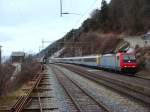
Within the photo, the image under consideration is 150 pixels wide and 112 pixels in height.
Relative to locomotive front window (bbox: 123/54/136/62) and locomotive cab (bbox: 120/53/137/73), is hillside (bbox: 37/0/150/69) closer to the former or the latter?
locomotive front window (bbox: 123/54/136/62)

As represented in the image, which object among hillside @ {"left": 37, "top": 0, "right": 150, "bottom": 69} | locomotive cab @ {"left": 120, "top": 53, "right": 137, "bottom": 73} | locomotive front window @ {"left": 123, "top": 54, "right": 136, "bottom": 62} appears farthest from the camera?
hillside @ {"left": 37, "top": 0, "right": 150, "bottom": 69}

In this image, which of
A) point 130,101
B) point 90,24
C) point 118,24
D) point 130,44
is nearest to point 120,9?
point 118,24

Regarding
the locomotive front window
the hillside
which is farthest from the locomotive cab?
the hillside

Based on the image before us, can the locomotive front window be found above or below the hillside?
below

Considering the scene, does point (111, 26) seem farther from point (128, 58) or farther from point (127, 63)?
point (127, 63)

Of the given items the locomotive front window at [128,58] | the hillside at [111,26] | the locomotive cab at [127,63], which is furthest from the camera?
the hillside at [111,26]

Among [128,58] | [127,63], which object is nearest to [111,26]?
[128,58]

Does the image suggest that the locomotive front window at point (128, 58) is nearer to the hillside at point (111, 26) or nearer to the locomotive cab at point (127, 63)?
the locomotive cab at point (127, 63)

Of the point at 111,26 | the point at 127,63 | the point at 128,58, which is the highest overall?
the point at 111,26

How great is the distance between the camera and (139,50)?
6575 cm

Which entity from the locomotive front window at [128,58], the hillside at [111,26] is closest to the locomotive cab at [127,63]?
the locomotive front window at [128,58]

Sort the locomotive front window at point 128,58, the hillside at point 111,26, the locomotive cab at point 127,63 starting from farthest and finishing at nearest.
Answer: the hillside at point 111,26, the locomotive front window at point 128,58, the locomotive cab at point 127,63

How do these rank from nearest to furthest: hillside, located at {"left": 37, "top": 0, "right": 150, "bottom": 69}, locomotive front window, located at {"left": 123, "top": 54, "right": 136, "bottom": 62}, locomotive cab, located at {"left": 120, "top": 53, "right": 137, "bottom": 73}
Answer: locomotive cab, located at {"left": 120, "top": 53, "right": 137, "bottom": 73}
locomotive front window, located at {"left": 123, "top": 54, "right": 136, "bottom": 62}
hillside, located at {"left": 37, "top": 0, "right": 150, "bottom": 69}

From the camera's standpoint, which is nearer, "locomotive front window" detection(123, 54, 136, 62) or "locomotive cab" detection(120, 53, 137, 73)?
"locomotive cab" detection(120, 53, 137, 73)
